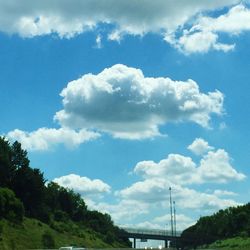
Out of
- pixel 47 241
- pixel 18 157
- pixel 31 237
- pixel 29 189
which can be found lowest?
pixel 47 241

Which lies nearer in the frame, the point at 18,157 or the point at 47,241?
the point at 47,241

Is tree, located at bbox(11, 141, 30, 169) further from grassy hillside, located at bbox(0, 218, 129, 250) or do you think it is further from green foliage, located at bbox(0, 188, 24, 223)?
green foliage, located at bbox(0, 188, 24, 223)

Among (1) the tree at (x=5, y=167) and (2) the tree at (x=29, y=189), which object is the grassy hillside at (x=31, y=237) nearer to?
(2) the tree at (x=29, y=189)

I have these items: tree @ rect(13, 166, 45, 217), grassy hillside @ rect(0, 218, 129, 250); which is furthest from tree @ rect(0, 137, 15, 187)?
grassy hillside @ rect(0, 218, 129, 250)

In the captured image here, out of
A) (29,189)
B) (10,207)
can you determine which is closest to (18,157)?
(29,189)

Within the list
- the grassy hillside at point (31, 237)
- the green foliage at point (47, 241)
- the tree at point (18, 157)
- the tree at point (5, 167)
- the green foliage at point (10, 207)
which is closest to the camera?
the grassy hillside at point (31, 237)

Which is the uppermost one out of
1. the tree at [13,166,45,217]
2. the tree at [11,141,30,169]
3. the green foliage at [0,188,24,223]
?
the tree at [11,141,30,169]

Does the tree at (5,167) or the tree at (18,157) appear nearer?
the tree at (5,167)

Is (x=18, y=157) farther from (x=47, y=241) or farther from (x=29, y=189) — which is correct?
(x=47, y=241)

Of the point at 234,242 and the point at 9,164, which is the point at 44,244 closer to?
the point at 9,164

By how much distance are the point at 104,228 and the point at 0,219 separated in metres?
103

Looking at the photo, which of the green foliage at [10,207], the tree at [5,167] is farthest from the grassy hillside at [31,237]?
the tree at [5,167]

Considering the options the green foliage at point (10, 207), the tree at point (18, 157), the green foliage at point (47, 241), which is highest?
the tree at point (18, 157)

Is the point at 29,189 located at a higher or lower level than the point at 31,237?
higher
